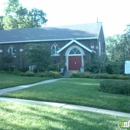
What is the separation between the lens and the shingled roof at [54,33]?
32.3 m

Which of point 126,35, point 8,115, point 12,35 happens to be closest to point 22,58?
point 12,35

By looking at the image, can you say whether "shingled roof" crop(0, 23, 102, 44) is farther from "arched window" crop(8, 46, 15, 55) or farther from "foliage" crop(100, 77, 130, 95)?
"foliage" crop(100, 77, 130, 95)

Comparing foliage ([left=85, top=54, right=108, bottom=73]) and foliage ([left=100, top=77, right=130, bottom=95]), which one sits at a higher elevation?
foliage ([left=85, top=54, right=108, bottom=73])

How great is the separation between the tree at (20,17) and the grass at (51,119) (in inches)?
1845

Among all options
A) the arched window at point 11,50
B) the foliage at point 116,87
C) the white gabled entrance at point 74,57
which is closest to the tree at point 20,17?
the arched window at point 11,50

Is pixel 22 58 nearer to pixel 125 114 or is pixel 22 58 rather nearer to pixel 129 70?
pixel 129 70

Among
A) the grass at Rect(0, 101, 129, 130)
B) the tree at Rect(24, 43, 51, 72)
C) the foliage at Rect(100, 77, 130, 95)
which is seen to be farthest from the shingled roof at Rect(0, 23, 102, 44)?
the grass at Rect(0, 101, 129, 130)

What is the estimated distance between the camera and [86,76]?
23328mm

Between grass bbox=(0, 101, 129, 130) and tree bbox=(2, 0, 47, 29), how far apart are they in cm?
4687

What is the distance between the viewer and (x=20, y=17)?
5434cm

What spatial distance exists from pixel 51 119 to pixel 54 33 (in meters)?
28.8

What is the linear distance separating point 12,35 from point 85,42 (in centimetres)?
1296

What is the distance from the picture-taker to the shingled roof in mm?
32306

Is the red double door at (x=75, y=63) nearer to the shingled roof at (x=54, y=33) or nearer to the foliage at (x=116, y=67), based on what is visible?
the shingled roof at (x=54, y=33)
